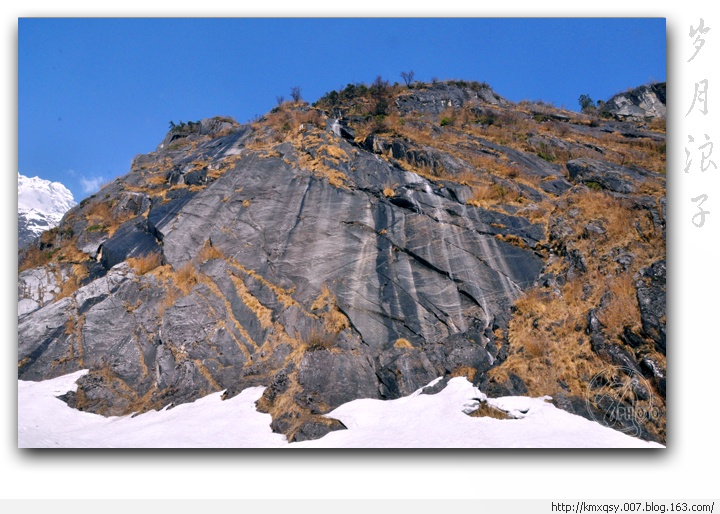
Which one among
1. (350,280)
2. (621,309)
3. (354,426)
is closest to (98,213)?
(350,280)

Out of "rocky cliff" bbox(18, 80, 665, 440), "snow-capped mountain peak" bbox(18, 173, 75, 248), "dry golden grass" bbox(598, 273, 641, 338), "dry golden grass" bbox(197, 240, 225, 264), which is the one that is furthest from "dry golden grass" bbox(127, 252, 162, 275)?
"dry golden grass" bbox(598, 273, 641, 338)

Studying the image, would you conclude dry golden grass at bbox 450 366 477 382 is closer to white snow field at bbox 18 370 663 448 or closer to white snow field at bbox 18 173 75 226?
white snow field at bbox 18 370 663 448

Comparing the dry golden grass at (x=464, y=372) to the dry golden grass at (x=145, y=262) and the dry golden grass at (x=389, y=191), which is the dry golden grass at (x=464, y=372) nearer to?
the dry golden grass at (x=389, y=191)

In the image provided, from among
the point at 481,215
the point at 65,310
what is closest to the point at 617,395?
the point at 481,215

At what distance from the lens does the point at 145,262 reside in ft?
40.5

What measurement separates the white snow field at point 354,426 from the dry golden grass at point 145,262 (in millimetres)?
3805

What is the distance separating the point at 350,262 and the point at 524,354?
457cm

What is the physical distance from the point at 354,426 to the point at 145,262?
7862 millimetres

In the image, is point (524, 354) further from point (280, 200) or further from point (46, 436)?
point (46, 436)

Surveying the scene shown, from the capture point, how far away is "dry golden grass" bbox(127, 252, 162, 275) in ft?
40.1

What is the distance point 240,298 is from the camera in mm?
11133

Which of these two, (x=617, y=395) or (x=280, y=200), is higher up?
(x=280, y=200)

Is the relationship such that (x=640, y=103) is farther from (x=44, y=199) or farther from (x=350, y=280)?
(x=44, y=199)

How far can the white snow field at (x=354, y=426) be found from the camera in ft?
23.3
